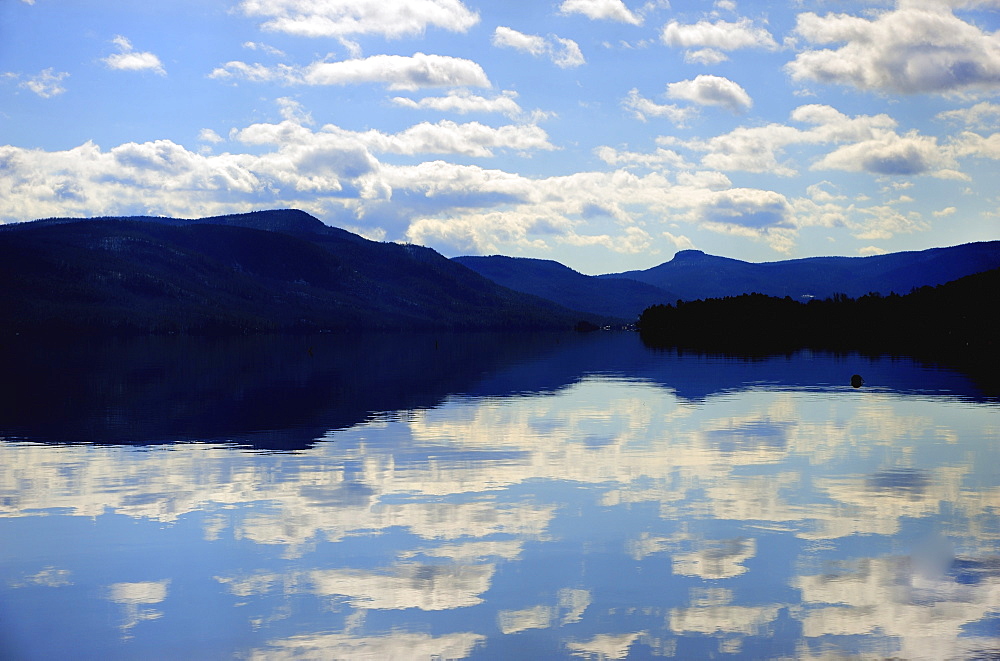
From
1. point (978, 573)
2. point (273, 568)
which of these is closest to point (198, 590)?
point (273, 568)

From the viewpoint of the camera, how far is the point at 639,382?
111 meters

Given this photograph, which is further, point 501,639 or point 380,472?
point 380,472

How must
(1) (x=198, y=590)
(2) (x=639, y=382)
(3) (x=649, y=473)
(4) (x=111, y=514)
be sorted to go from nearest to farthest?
(1) (x=198, y=590) → (4) (x=111, y=514) → (3) (x=649, y=473) → (2) (x=639, y=382)

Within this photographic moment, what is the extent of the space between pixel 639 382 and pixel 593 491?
226 ft

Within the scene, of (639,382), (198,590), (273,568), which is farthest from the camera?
(639,382)

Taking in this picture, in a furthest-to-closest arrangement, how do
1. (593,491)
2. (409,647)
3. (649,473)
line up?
1. (649,473)
2. (593,491)
3. (409,647)

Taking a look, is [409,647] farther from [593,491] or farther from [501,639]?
[593,491]

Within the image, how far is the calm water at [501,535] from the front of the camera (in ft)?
81.5

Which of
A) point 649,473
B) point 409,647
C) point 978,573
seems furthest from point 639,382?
point 409,647

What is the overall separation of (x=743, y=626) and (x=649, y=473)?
72.4 ft

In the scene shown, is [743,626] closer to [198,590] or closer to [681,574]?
[681,574]

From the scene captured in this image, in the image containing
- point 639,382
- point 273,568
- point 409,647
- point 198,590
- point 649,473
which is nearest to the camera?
point 409,647

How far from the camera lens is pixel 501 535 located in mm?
34500

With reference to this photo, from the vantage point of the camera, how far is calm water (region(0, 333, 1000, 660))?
24.8 m
